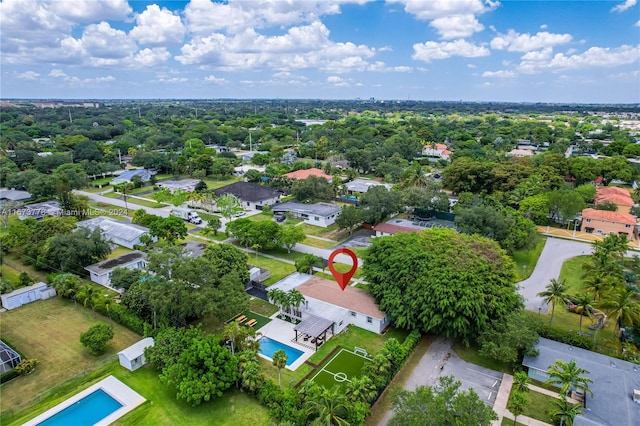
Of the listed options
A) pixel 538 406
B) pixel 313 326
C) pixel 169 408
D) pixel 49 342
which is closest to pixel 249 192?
pixel 49 342

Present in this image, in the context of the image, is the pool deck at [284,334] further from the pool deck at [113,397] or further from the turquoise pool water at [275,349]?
the pool deck at [113,397]

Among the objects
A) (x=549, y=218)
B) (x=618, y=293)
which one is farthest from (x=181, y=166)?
(x=618, y=293)

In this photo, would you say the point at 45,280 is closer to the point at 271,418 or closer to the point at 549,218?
the point at 271,418

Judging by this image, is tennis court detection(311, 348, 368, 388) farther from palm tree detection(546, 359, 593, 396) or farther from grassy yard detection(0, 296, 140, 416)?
grassy yard detection(0, 296, 140, 416)

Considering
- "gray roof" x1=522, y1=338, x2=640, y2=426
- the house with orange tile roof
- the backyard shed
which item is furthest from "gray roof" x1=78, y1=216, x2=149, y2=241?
"gray roof" x1=522, y1=338, x2=640, y2=426

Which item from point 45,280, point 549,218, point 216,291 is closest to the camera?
point 216,291

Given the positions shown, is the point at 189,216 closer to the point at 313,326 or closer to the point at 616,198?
the point at 313,326
